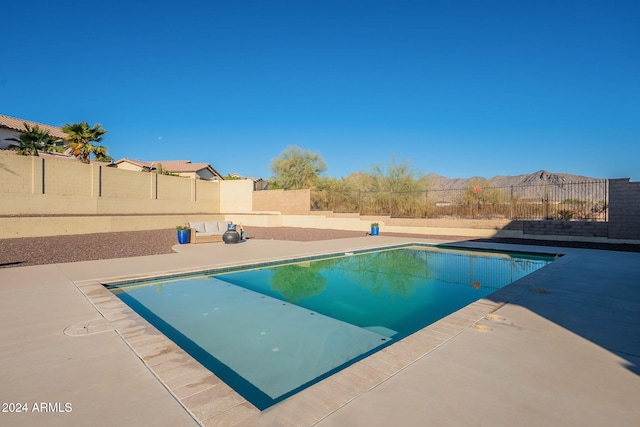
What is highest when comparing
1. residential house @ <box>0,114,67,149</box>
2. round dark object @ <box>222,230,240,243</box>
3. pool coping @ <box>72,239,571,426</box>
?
residential house @ <box>0,114,67,149</box>

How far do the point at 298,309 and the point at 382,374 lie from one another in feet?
9.00

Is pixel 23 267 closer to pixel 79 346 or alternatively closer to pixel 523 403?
pixel 79 346

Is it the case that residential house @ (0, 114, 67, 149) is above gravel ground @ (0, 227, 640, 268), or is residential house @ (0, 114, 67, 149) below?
above

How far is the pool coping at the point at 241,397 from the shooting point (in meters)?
2.11

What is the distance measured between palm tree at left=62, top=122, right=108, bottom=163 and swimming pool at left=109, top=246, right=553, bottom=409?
23801 mm

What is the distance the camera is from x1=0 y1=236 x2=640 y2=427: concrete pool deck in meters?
2.07

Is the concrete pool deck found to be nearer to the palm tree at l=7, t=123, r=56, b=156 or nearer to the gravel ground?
the gravel ground

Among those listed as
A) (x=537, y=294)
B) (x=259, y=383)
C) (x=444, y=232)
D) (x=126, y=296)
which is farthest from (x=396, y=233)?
(x=259, y=383)

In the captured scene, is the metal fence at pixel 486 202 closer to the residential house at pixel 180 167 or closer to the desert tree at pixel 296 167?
the desert tree at pixel 296 167

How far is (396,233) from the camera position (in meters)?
17.8

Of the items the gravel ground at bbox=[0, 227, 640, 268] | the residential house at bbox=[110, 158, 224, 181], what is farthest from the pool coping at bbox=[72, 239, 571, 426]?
the residential house at bbox=[110, 158, 224, 181]

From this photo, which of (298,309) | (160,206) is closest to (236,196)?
(160,206)

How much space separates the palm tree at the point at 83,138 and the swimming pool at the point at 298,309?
78.1ft

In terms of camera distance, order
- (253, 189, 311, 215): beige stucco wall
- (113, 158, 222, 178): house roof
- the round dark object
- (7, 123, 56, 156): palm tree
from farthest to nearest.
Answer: (113, 158, 222, 178): house roof, (7, 123, 56, 156): palm tree, (253, 189, 311, 215): beige stucco wall, the round dark object
